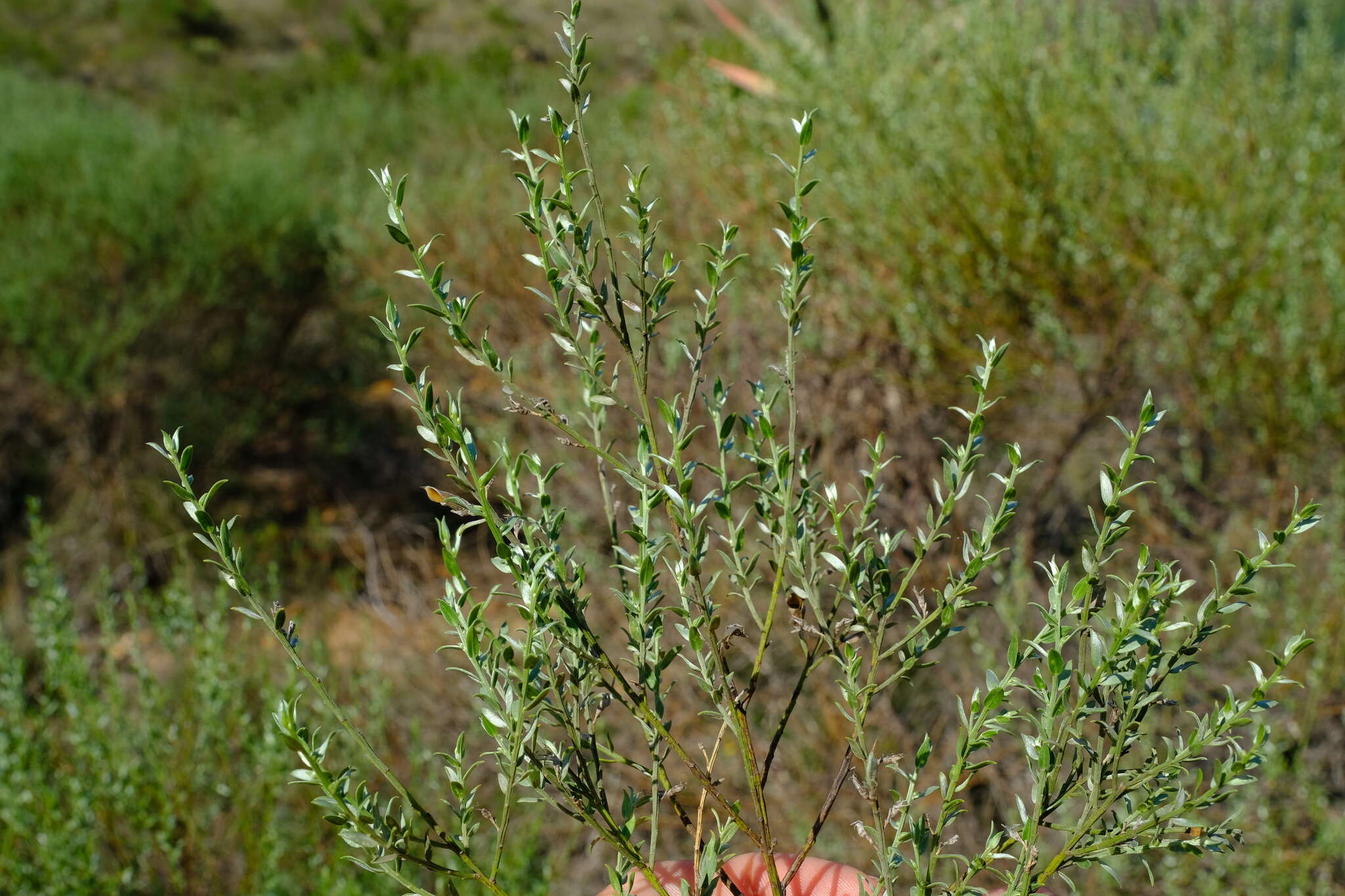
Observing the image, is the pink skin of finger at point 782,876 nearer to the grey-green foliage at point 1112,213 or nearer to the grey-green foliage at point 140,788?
the grey-green foliage at point 140,788

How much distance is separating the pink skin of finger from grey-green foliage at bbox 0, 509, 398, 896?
42.7 inches

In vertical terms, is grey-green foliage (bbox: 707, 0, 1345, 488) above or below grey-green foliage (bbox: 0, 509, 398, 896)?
above

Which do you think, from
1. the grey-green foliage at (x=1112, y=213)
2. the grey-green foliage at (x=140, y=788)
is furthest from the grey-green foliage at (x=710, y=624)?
the grey-green foliage at (x=1112, y=213)

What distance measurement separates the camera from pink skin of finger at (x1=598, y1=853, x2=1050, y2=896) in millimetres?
1032

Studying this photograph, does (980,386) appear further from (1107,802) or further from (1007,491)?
(1107,802)

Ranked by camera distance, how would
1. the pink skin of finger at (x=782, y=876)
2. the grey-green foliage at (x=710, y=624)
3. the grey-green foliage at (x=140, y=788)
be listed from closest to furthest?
Result: the grey-green foliage at (x=710, y=624) → the pink skin of finger at (x=782, y=876) → the grey-green foliage at (x=140, y=788)

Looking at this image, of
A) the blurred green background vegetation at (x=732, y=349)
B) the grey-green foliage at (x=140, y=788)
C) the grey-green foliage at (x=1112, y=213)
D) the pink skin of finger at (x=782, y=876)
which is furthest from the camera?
the grey-green foliage at (x=1112, y=213)

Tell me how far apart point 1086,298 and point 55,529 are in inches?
196

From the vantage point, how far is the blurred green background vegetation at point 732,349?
2500 millimetres

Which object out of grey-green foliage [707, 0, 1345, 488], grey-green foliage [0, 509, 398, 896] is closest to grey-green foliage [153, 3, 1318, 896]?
grey-green foliage [0, 509, 398, 896]

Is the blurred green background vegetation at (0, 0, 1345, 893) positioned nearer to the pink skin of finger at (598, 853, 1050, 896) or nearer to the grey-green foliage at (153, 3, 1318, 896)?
the pink skin of finger at (598, 853, 1050, 896)

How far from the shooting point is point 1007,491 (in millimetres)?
843

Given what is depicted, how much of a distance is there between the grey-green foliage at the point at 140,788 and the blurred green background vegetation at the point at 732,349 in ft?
0.05

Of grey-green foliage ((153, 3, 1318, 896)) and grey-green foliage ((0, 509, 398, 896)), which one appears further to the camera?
grey-green foliage ((0, 509, 398, 896))
